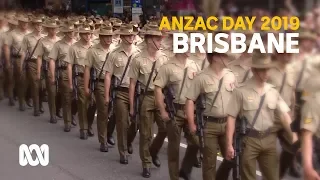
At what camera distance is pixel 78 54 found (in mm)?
8414

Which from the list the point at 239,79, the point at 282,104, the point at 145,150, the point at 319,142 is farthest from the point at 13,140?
the point at 319,142

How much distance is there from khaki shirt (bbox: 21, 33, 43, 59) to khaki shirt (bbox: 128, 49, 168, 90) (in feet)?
11.9

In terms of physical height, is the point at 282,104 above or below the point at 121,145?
above

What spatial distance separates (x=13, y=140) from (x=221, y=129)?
3570 mm

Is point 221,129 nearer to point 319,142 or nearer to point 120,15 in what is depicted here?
point 319,142

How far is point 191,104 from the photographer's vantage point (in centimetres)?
540

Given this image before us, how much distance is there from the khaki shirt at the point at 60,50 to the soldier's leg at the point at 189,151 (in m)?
3.40

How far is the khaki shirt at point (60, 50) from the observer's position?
882 centimetres

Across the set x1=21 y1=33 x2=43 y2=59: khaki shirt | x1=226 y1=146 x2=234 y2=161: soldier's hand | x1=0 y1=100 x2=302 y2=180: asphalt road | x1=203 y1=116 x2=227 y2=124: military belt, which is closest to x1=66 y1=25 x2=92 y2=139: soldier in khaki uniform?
x1=0 y1=100 x2=302 y2=180: asphalt road

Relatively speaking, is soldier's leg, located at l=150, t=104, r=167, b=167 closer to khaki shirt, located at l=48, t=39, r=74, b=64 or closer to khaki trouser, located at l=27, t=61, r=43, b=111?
khaki shirt, located at l=48, t=39, r=74, b=64

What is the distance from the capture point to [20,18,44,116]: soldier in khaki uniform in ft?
32.2

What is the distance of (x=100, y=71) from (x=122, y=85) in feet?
2.37

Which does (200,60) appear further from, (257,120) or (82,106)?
(82,106)

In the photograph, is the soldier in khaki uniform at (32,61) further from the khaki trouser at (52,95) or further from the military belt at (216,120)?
the military belt at (216,120)
